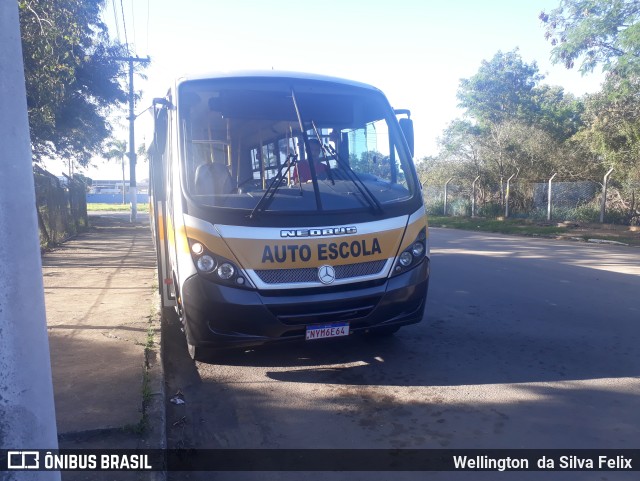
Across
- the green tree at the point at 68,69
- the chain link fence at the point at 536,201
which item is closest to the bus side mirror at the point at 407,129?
the green tree at the point at 68,69

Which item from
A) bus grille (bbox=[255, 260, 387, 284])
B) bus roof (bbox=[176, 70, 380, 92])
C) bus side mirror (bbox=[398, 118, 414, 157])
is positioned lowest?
bus grille (bbox=[255, 260, 387, 284])

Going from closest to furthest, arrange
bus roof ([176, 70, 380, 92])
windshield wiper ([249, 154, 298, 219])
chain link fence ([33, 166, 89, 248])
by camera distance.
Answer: windshield wiper ([249, 154, 298, 219])
bus roof ([176, 70, 380, 92])
chain link fence ([33, 166, 89, 248])

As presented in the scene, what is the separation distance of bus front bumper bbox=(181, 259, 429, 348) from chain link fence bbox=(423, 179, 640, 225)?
56.2 ft

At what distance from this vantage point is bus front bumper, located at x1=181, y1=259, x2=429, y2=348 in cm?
456

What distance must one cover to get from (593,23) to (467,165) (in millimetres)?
10223

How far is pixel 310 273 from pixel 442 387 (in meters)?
1.50

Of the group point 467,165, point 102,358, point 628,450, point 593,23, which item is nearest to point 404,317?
point 628,450

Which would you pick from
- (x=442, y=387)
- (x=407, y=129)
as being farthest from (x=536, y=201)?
(x=442, y=387)

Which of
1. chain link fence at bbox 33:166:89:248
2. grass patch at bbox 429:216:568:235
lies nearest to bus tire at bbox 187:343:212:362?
chain link fence at bbox 33:166:89:248

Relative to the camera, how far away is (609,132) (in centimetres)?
2077

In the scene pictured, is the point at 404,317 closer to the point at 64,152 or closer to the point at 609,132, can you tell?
the point at 609,132

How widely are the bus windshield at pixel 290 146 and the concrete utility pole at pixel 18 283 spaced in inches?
95.8

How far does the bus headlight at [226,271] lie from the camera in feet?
14.9

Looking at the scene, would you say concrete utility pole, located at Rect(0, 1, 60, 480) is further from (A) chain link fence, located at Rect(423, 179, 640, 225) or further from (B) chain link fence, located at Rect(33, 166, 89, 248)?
(A) chain link fence, located at Rect(423, 179, 640, 225)
